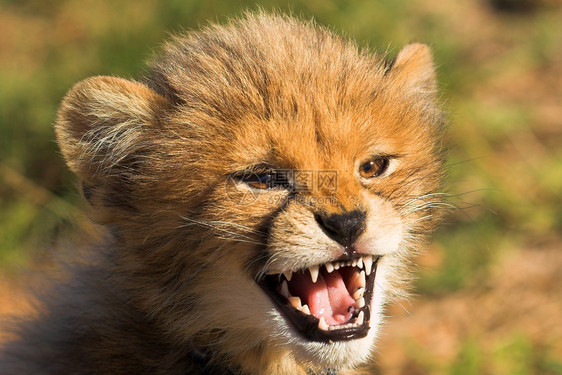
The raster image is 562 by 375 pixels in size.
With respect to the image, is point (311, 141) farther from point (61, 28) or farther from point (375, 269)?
point (61, 28)

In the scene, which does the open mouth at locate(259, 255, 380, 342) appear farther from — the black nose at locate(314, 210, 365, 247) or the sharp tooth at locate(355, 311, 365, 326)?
the black nose at locate(314, 210, 365, 247)

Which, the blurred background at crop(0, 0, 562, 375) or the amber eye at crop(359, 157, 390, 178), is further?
the blurred background at crop(0, 0, 562, 375)

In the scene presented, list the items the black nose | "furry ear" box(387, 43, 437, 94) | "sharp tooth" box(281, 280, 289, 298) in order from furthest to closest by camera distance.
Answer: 1. "furry ear" box(387, 43, 437, 94)
2. "sharp tooth" box(281, 280, 289, 298)
3. the black nose

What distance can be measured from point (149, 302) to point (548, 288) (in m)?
3.13

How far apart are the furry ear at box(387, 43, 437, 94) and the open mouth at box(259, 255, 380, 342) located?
39.4 inches

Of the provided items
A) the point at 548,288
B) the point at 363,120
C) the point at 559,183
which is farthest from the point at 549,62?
the point at 363,120

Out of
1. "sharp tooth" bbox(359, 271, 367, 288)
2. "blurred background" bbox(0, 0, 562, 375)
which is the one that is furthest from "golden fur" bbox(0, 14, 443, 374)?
"blurred background" bbox(0, 0, 562, 375)

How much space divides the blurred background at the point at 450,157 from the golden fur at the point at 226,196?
581 mm

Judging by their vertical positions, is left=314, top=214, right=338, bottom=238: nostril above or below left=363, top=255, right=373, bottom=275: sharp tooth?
above

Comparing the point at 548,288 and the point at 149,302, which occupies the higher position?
the point at 149,302

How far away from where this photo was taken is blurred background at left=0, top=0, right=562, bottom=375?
441cm

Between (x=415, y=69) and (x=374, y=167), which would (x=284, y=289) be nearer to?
(x=374, y=167)

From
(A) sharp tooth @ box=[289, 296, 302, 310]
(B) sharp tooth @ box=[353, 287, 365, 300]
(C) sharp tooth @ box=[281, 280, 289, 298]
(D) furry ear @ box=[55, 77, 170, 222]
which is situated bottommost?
(B) sharp tooth @ box=[353, 287, 365, 300]

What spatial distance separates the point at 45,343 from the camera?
10.1 ft
